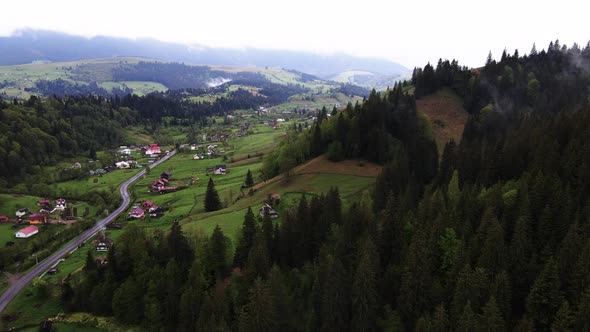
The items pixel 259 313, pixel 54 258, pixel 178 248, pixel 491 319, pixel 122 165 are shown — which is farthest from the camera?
pixel 122 165

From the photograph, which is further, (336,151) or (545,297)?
(336,151)

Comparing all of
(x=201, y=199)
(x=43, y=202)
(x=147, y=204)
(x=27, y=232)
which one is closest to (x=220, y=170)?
(x=201, y=199)

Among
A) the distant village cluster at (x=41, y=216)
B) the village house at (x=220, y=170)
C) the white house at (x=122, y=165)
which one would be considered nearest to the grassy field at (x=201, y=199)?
the village house at (x=220, y=170)

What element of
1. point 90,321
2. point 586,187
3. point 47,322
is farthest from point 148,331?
point 586,187

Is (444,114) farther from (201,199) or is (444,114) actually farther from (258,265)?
(258,265)

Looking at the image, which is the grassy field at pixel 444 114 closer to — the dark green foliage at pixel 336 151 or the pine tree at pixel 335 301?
the dark green foliage at pixel 336 151

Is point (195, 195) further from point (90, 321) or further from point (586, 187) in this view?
point (586, 187)

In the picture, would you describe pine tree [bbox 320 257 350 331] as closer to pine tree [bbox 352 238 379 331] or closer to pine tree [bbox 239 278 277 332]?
pine tree [bbox 352 238 379 331]
